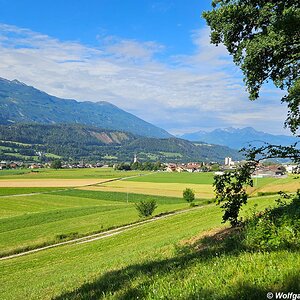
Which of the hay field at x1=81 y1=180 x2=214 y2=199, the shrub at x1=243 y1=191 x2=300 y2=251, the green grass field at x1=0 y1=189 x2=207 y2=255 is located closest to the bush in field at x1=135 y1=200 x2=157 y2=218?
the green grass field at x1=0 y1=189 x2=207 y2=255

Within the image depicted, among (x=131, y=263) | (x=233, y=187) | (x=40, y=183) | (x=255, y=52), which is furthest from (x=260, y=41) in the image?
(x=40, y=183)

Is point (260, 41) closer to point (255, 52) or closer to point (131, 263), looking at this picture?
point (255, 52)

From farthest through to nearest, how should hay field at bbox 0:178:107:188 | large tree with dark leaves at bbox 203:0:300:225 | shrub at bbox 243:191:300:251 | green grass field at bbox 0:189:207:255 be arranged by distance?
hay field at bbox 0:178:107:188 → green grass field at bbox 0:189:207:255 → large tree with dark leaves at bbox 203:0:300:225 → shrub at bbox 243:191:300:251

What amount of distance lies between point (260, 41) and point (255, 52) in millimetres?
422

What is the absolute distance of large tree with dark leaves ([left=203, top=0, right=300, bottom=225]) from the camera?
39.2 ft

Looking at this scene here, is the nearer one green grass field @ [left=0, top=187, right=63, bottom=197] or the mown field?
the mown field

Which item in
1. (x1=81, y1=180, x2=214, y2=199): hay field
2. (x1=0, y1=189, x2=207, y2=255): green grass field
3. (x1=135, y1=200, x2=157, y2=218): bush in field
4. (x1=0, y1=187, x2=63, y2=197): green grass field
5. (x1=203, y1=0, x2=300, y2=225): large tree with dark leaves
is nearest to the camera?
(x1=203, y1=0, x2=300, y2=225): large tree with dark leaves

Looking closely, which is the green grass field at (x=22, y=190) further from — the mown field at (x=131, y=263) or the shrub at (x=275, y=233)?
the shrub at (x=275, y=233)

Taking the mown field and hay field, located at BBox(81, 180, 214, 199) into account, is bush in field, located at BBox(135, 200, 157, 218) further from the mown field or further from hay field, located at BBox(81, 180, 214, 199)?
hay field, located at BBox(81, 180, 214, 199)

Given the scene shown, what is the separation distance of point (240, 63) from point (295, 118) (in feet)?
12.0

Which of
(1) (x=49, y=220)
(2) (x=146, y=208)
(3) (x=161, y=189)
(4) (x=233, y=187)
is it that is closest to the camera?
(4) (x=233, y=187)

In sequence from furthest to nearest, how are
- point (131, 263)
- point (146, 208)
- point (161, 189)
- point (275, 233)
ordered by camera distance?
point (161, 189), point (146, 208), point (131, 263), point (275, 233)

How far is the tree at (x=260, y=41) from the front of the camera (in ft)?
40.2

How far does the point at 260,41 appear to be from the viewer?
12625 mm
